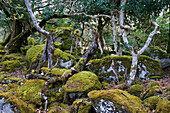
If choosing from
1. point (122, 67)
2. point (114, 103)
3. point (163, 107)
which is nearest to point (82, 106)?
point (114, 103)

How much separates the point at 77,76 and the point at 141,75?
3.68m

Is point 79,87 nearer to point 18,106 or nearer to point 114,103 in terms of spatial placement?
point 114,103

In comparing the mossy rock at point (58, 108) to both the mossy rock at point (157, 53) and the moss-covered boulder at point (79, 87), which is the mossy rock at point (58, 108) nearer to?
the moss-covered boulder at point (79, 87)

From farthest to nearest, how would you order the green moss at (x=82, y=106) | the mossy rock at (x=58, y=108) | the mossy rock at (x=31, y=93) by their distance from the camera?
1. the mossy rock at (x=31, y=93)
2. the mossy rock at (x=58, y=108)
3. the green moss at (x=82, y=106)

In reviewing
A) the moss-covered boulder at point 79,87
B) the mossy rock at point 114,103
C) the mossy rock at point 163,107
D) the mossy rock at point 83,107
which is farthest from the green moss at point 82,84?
the mossy rock at point 163,107

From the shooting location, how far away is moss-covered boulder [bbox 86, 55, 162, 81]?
6469 millimetres

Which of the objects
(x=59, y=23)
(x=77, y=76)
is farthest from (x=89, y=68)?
(x=59, y=23)

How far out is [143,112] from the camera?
127 inches

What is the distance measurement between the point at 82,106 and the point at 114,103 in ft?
3.93

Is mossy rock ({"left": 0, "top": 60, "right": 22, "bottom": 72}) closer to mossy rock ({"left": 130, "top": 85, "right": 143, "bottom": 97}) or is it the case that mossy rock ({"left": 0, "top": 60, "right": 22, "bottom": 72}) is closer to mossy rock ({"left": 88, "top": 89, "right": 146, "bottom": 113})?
mossy rock ({"left": 88, "top": 89, "right": 146, "bottom": 113})

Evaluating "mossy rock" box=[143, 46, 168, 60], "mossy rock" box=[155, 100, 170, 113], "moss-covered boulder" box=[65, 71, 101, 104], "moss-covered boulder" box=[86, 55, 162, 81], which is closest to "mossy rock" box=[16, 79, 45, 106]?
"moss-covered boulder" box=[65, 71, 101, 104]

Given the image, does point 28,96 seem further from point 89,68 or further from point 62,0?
point 62,0

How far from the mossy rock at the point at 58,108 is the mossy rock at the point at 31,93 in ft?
1.65

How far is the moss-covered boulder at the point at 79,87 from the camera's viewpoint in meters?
4.55
